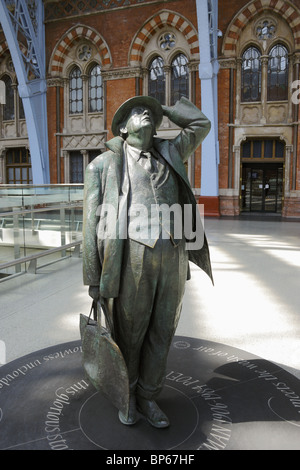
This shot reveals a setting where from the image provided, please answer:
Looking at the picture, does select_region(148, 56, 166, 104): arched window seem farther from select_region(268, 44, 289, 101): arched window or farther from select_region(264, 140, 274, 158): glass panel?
select_region(264, 140, 274, 158): glass panel

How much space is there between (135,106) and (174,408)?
1.80 metres

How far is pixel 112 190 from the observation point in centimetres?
204

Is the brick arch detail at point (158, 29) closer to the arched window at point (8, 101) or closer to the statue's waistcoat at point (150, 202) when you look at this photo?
the arched window at point (8, 101)

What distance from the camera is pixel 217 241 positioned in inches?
328

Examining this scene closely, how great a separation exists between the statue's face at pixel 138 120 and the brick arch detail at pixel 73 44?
46.6ft

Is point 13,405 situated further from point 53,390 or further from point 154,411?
point 154,411

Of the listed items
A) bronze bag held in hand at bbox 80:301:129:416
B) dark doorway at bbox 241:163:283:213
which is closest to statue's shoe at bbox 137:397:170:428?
bronze bag held in hand at bbox 80:301:129:416

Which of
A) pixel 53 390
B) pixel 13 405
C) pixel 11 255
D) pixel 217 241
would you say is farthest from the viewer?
pixel 217 241

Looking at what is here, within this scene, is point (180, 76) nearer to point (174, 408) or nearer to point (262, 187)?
point (262, 187)

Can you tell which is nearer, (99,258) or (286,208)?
(99,258)

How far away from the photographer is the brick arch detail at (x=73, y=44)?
14977mm

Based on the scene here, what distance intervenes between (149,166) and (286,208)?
1251 centimetres

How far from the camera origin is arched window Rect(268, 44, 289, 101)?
13453 millimetres

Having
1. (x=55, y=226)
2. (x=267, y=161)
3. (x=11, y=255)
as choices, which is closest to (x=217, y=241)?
(x=55, y=226)
